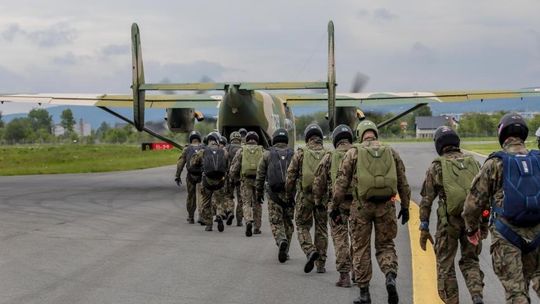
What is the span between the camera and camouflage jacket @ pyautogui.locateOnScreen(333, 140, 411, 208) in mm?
7715

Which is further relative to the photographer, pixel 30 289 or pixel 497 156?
pixel 30 289

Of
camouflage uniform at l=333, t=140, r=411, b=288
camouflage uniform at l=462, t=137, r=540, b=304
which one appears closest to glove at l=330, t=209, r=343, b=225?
camouflage uniform at l=333, t=140, r=411, b=288

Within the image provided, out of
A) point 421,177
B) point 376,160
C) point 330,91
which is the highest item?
point 330,91

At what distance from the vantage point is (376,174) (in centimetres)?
747

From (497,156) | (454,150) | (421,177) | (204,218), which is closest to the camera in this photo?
(497,156)

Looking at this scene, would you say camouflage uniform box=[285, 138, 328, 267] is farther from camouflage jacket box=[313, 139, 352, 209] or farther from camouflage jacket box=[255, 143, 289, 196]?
camouflage jacket box=[255, 143, 289, 196]

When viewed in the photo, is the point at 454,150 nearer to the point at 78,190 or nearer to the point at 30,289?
the point at 30,289

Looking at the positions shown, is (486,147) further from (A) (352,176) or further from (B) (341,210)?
(A) (352,176)

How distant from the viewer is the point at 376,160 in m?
7.52

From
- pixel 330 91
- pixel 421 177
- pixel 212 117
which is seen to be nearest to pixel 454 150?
pixel 330 91

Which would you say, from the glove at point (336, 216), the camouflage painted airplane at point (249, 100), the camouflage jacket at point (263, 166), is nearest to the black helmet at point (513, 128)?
the glove at point (336, 216)

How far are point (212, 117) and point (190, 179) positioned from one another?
651 inches

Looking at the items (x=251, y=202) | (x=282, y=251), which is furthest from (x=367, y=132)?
(x=251, y=202)

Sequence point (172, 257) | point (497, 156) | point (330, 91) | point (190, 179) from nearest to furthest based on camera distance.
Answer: point (497, 156), point (172, 257), point (190, 179), point (330, 91)
